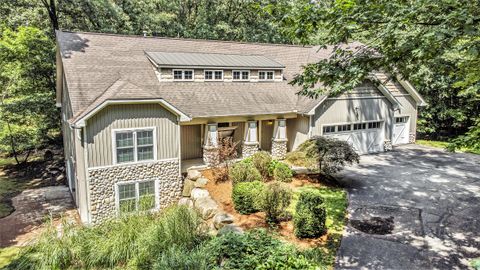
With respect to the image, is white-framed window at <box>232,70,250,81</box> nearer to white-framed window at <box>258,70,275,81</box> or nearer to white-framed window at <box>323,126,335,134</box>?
white-framed window at <box>258,70,275,81</box>

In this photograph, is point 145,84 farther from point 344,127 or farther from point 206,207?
point 344,127

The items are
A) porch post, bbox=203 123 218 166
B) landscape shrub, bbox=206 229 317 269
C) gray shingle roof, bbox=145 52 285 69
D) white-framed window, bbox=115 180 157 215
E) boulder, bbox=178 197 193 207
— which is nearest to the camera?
landscape shrub, bbox=206 229 317 269

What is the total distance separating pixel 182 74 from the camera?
17.0 meters

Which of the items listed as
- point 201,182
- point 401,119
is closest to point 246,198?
point 201,182

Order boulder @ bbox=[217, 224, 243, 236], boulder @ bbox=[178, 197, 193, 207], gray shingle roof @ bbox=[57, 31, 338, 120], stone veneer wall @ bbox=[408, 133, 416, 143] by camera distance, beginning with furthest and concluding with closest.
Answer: stone veneer wall @ bbox=[408, 133, 416, 143] < gray shingle roof @ bbox=[57, 31, 338, 120] < boulder @ bbox=[178, 197, 193, 207] < boulder @ bbox=[217, 224, 243, 236]

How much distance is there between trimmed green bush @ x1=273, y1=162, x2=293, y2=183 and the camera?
1459 cm

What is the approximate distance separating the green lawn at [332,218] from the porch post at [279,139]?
421cm

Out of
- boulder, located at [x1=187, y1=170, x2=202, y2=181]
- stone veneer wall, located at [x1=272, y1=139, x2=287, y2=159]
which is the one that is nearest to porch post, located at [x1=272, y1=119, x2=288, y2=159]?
stone veneer wall, located at [x1=272, y1=139, x2=287, y2=159]

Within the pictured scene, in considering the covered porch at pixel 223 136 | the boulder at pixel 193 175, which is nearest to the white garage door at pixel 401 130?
the covered porch at pixel 223 136

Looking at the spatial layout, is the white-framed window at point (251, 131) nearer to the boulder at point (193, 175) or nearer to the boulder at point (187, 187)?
the boulder at point (193, 175)

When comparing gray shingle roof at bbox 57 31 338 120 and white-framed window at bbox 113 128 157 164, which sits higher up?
gray shingle roof at bbox 57 31 338 120

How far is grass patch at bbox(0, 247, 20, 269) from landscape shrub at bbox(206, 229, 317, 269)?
7191 mm

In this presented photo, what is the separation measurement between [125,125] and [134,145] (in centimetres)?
89

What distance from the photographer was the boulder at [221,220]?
34.6ft
